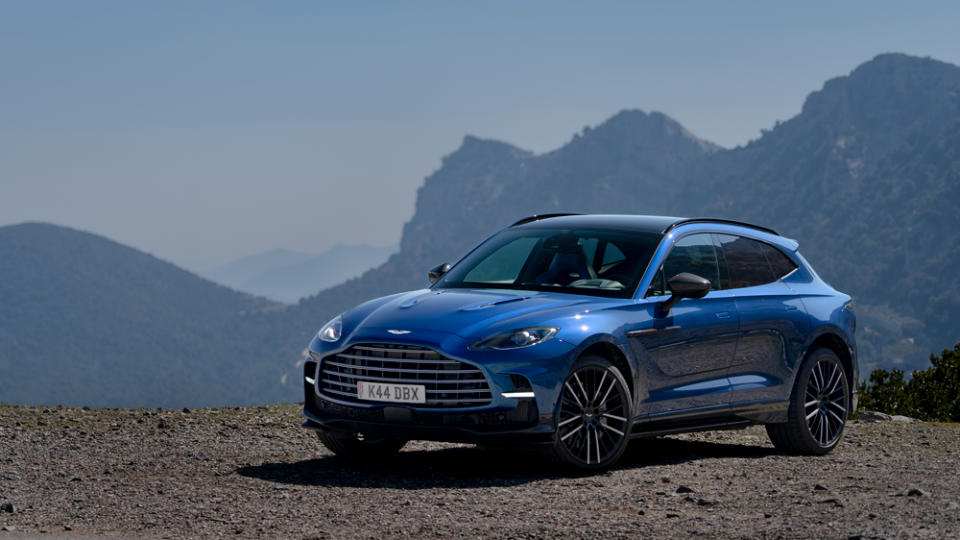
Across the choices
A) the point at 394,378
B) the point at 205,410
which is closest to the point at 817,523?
the point at 394,378

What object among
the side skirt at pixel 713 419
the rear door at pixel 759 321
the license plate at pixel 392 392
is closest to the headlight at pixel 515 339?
the license plate at pixel 392 392

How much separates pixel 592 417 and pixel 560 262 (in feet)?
4.62

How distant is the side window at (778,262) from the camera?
10445 millimetres

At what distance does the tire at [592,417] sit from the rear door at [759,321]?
1.38m

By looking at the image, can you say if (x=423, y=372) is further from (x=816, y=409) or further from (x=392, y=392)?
(x=816, y=409)

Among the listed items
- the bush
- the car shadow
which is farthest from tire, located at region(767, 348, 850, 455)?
the bush

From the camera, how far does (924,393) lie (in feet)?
61.2

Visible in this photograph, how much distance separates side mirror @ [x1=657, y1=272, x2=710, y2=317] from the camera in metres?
8.84

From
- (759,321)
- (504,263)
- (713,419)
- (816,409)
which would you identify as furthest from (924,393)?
(504,263)

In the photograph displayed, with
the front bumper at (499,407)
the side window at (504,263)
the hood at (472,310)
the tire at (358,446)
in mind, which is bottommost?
the tire at (358,446)

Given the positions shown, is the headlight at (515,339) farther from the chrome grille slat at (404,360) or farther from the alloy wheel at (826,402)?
the alloy wheel at (826,402)

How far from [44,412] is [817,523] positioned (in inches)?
357

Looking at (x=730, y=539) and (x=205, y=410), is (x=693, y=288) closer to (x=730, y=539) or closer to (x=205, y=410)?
(x=730, y=539)

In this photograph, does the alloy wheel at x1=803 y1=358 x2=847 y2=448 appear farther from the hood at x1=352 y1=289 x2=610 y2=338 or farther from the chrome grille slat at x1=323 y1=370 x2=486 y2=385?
the chrome grille slat at x1=323 y1=370 x2=486 y2=385
